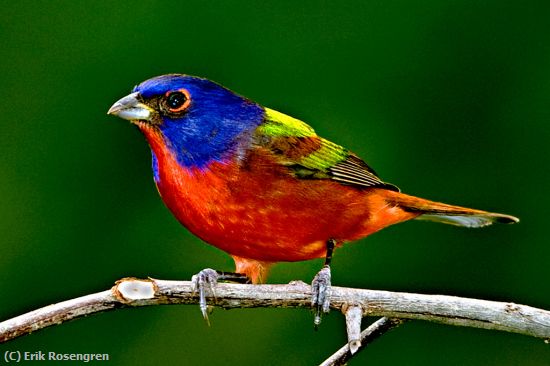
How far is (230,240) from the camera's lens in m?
3.93

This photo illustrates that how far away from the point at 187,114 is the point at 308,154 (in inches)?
31.4

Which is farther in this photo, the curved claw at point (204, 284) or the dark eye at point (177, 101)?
the dark eye at point (177, 101)

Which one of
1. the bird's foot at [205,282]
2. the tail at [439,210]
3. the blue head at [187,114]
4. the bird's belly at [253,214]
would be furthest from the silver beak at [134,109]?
the tail at [439,210]

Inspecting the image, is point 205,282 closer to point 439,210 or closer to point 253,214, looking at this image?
point 253,214

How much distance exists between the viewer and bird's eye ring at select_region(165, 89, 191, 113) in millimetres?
3867

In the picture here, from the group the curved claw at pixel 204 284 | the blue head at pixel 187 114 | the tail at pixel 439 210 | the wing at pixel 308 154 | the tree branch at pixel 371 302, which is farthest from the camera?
the tail at pixel 439 210

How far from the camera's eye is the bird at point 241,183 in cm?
384

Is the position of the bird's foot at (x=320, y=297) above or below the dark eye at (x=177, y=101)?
below

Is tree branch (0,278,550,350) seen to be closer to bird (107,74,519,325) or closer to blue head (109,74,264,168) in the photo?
bird (107,74,519,325)

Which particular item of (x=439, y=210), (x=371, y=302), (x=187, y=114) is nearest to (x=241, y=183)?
(x=187, y=114)

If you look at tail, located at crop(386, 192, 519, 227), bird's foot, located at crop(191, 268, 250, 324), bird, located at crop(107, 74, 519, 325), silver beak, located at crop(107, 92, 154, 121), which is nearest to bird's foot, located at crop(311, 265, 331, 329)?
bird, located at crop(107, 74, 519, 325)

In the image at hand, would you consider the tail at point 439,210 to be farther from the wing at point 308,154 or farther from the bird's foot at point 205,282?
the bird's foot at point 205,282

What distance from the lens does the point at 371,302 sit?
3541 mm

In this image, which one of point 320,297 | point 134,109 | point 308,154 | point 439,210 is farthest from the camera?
point 439,210
